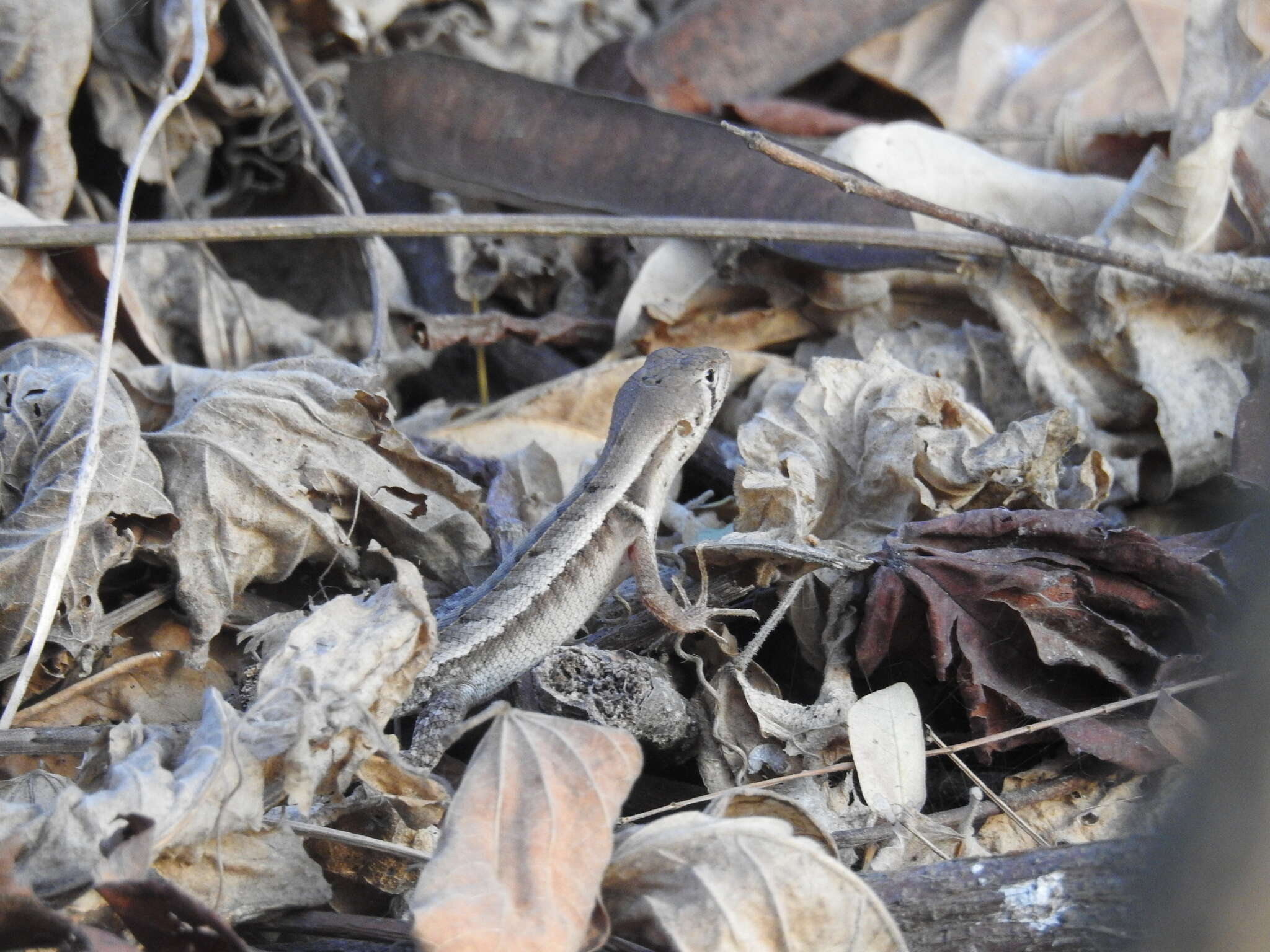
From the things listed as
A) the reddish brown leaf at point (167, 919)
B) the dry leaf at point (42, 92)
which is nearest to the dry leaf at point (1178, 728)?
the reddish brown leaf at point (167, 919)

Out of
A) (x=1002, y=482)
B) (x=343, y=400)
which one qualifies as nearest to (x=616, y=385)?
(x=343, y=400)

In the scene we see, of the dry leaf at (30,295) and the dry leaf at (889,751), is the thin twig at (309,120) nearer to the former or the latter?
the dry leaf at (30,295)

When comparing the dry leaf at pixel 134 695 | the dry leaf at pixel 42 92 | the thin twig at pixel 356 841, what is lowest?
the dry leaf at pixel 134 695

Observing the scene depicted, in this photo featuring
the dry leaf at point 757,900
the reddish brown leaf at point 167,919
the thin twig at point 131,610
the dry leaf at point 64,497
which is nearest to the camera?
the reddish brown leaf at point 167,919

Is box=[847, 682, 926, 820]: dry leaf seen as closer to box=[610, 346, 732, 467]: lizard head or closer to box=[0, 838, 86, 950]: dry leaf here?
box=[610, 346, 732, 467]: lizard head

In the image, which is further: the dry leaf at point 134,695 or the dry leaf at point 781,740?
the dry leaf at point 134,695

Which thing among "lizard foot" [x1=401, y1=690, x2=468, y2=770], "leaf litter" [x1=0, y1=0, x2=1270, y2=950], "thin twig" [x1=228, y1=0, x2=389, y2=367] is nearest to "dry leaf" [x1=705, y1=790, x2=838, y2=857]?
"leaf litter" [x1=0, y1=0, x2=1270, y2=950]

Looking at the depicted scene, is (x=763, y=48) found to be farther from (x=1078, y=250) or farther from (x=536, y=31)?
(x=1078, y=250)
